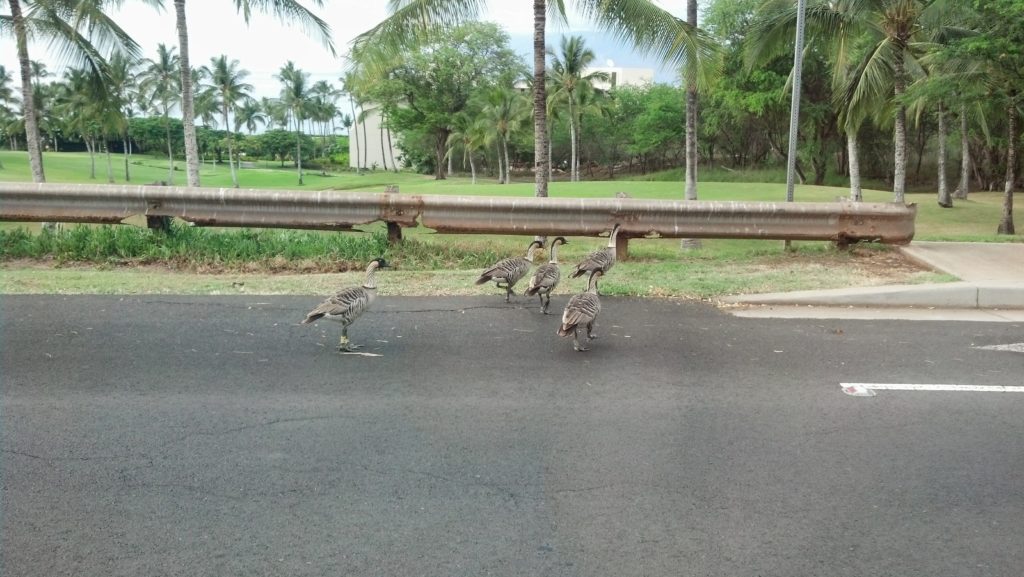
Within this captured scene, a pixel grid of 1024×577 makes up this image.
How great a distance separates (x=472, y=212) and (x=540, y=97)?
4.70m

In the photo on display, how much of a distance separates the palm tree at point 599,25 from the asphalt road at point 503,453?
8.16 m

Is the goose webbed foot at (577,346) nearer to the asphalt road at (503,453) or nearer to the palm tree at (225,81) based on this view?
the asphalt road at (503,453)

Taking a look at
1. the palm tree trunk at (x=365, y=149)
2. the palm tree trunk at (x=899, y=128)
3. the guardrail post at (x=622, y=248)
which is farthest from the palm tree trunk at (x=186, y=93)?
the palm tree trunk at (x=365, y=149)

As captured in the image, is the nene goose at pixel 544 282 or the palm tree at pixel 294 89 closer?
the nene goose at pixel 544 282

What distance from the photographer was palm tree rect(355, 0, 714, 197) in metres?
14.6

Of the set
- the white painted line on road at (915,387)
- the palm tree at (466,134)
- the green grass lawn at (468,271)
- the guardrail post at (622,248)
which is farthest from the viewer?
the palm tree at (466,134)

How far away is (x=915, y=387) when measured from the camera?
20.8ft

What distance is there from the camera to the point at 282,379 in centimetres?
646

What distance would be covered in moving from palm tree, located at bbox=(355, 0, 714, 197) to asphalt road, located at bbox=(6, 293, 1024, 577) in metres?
8.16

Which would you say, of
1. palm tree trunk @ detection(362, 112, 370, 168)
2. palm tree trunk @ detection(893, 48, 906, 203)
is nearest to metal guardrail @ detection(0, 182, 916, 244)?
palm tree trunk @ detection(893, 48, 906, 203)

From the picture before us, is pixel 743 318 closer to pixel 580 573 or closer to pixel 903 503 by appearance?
pixel 903 503

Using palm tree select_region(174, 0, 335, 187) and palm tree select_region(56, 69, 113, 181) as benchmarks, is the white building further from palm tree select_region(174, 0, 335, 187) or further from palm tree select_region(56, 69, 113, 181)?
palm tree select_region(174, 0, 335, 187)

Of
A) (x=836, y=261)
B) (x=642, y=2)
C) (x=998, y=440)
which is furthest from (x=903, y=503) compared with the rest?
(x=642, y=2)

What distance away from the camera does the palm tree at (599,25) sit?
14578mm
